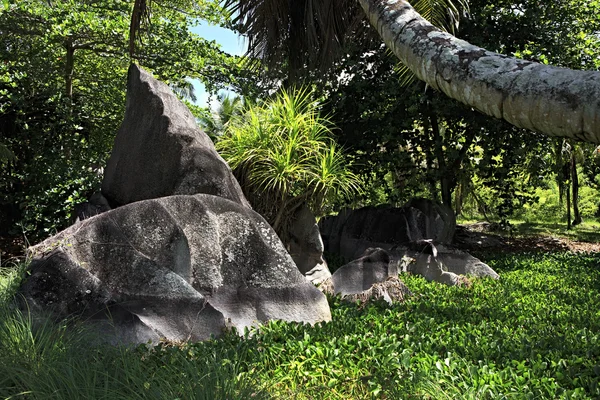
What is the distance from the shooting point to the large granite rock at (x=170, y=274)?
14.8ft

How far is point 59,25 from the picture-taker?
985 cm

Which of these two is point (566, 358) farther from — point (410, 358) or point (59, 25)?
point (59, 25)

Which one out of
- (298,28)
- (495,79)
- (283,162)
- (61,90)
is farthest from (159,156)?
(61,90)

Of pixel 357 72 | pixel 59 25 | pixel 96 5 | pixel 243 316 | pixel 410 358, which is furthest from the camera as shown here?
pixel 96 5

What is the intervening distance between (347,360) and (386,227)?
234 inches

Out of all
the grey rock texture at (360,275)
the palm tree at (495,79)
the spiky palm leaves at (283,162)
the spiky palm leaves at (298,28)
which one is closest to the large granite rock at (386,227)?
the grey rock texture at (360,275)

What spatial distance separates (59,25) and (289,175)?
17.9 ft

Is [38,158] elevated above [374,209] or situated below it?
above

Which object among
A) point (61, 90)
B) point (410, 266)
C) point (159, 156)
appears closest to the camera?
point (159, 156)

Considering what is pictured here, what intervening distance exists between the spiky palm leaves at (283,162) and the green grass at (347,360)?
2290 mm

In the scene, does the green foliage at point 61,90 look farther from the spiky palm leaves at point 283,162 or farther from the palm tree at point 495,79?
the palm tree at point 495,79

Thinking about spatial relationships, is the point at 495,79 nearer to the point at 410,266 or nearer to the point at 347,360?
the point at 347,360

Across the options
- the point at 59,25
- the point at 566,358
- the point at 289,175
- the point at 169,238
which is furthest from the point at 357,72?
the point at 566,358

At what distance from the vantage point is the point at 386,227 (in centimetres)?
970
